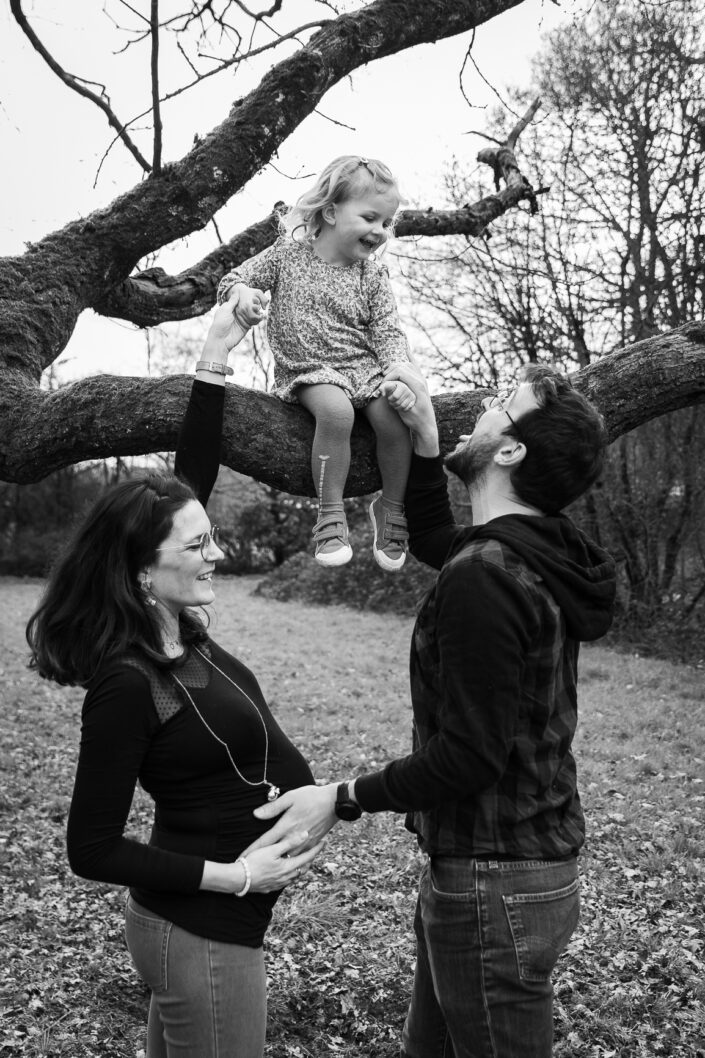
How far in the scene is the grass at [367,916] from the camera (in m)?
3.25

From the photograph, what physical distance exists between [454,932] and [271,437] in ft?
4.67

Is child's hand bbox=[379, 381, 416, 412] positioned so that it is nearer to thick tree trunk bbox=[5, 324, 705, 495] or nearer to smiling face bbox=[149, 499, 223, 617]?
thick tree trunk bbox=[5, 324, 705, 495]

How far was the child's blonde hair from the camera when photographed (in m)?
2.69

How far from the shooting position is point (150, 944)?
1757 millimetres

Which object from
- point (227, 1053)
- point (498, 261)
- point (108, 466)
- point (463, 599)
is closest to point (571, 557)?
point (463, 599)

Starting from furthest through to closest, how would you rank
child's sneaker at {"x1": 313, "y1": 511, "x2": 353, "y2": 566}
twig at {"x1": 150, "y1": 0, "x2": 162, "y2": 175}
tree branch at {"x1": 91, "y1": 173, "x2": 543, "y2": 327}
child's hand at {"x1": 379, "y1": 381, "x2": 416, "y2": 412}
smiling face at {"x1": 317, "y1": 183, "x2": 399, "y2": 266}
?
tree branch at {"x1": 91, "y1": 173, "x2": 543, "y2": 327} < twig at {"x1": 150, "y1": 0, "x2": 162, "y2": 175} < smiling face at {"x1": 317, "y1": 183, "x2": 399, "y2": 266} < child's sneaker at {"x1": 313, "y1": 511, "x2": 353, "y2": 566} < child's hand at {"x1": 379, "y1": 381, "x2": 416, "y2": 412}

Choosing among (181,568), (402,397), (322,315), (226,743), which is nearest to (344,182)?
(322,315)

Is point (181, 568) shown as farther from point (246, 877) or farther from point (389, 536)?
point (389, 536)

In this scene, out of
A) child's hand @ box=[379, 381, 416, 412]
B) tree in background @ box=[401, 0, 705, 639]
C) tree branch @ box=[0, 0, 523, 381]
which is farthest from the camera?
tree in background @ box=[401, 0, 705, 639]

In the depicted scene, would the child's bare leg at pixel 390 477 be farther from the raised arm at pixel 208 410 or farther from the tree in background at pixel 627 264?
the tree in background at pixel 627 264

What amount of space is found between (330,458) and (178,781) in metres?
1.08

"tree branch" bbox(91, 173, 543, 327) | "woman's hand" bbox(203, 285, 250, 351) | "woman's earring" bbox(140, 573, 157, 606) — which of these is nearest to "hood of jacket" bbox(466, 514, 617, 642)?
"woman's earring" bbox(140, 573, 157, 606)

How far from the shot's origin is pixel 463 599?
1629mm

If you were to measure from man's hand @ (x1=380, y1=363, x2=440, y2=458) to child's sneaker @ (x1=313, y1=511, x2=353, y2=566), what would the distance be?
345 millimetres
